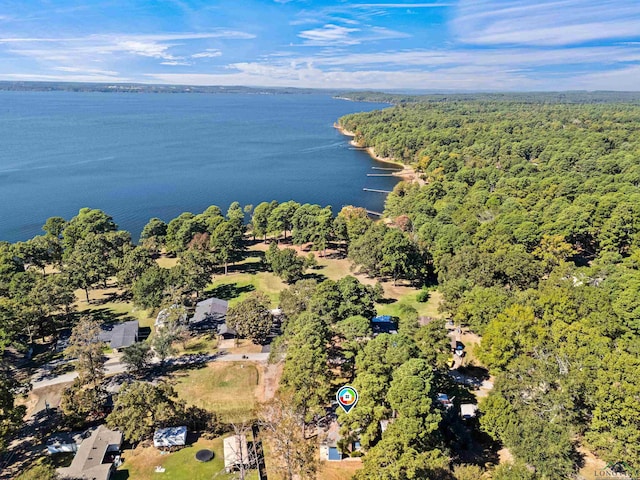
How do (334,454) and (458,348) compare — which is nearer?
(334,454)

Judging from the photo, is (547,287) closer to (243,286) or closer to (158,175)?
(243,286)

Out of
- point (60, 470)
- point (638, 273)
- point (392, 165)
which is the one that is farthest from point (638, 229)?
point (392, 165)

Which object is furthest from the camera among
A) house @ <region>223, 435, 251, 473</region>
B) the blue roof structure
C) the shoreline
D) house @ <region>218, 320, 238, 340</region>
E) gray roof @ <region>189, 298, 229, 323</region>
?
the shoreline

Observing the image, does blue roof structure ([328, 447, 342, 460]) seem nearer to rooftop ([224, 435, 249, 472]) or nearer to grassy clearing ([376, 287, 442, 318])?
rooftop ([224, 435, 249, 472])

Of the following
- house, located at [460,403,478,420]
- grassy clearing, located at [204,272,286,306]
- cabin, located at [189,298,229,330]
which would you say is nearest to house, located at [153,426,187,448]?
cabin, located at [189,298,229,330]

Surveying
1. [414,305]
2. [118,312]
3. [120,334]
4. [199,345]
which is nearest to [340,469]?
[199,345]

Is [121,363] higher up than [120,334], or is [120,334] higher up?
[120,334]

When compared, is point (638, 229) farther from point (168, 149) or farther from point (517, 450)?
point (168, 149)
